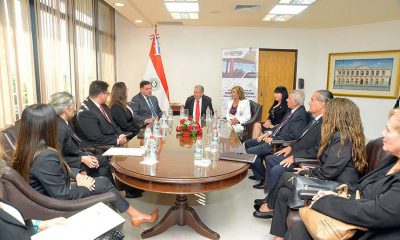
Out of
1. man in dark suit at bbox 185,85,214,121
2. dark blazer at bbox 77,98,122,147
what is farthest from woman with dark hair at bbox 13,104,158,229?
man in dark suit at bbox 185,85,214,121

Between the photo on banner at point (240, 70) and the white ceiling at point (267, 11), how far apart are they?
67 cm

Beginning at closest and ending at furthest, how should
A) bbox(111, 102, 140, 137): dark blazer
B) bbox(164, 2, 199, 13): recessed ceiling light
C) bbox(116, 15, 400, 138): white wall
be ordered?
bbox(111, 102, 140, 137): dark blazer < bbox(164, 2, 199, 13): recessed ceiling light < bbox(116, 15, 400, 138): white wall

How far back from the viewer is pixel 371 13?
210 inches

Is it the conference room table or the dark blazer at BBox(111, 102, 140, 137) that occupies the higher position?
the dark blazer at BBox(111, 102, 140, 137)

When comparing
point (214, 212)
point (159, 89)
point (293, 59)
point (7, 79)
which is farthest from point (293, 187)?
point (293, 59)

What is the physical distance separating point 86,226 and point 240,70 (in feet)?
18.8

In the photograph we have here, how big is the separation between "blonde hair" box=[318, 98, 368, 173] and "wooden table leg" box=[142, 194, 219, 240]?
3.71ft

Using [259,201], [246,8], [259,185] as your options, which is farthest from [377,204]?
[246,8]

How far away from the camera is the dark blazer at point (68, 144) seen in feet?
7.77

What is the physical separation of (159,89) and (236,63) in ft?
6.23

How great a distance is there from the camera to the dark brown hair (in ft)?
5.52

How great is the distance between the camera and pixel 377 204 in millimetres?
1385

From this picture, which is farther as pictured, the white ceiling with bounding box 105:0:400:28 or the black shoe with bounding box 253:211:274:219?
the white ceiling with bounding box 105:0:400:28

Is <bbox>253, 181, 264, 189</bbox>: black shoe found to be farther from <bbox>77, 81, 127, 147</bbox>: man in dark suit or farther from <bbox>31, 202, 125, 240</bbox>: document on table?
<bbox>31, 202, 125, 240</bbox>: document on table
